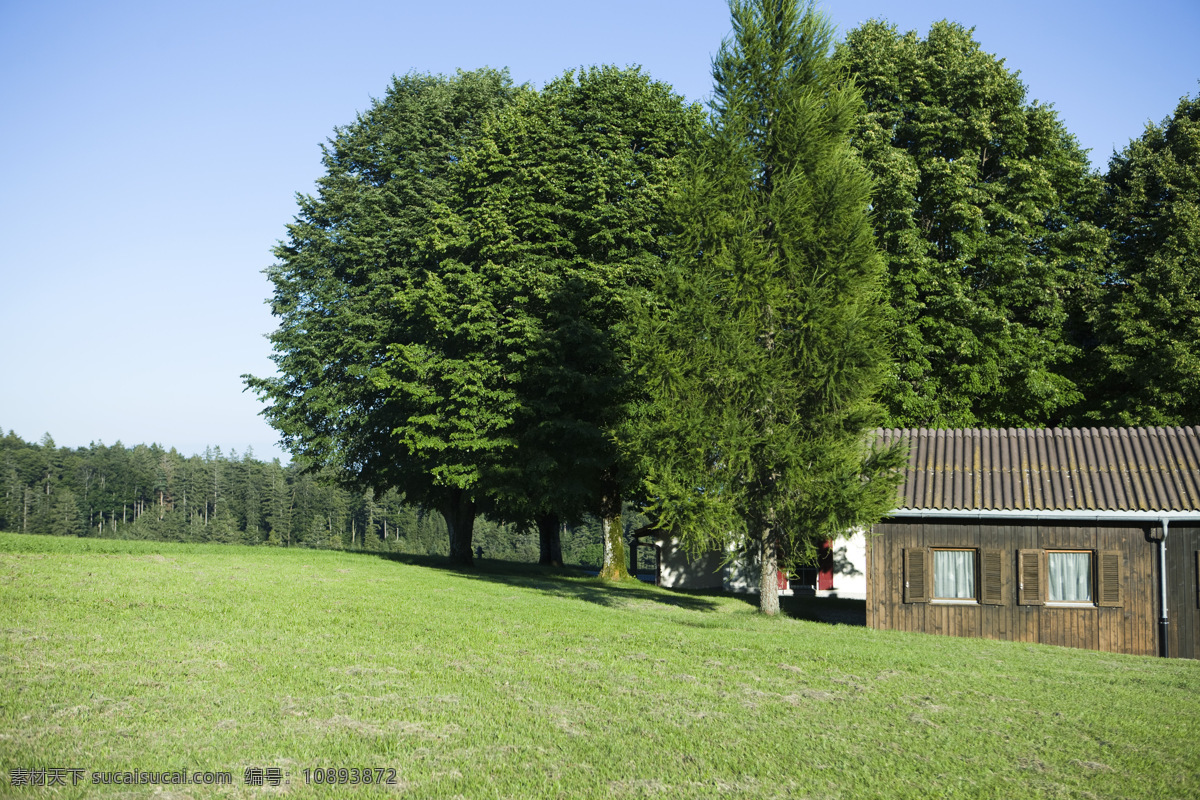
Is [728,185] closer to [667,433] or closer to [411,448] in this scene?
[667,433]

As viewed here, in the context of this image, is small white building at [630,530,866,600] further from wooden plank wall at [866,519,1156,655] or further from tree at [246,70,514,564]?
wooden plank wall at [866,519,1156,655]

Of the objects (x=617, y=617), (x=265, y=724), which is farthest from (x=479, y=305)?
(x=265, y=724)

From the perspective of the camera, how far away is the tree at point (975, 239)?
96.0 feet

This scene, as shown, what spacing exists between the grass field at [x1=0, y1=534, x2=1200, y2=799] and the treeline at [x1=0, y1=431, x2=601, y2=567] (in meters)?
97.5

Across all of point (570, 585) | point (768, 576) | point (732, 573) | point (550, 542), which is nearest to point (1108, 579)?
point (768, 576)

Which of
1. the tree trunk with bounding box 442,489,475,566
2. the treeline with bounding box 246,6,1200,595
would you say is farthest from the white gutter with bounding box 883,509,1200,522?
the tree trunk with bounding box 442,489,475,566

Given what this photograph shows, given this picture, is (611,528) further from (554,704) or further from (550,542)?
(554,704)

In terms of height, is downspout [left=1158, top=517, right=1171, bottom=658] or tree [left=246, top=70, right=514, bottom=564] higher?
tree [left=246, top=70, right=514, bottom=564]

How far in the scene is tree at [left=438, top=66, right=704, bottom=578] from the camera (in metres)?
28.5

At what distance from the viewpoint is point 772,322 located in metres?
20.3

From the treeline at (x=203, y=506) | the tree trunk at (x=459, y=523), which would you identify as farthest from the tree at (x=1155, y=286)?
the treeline at (x=203, y=506)

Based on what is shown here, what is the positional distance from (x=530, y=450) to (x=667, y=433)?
10.1 meters

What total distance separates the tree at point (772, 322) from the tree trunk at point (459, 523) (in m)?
17.2

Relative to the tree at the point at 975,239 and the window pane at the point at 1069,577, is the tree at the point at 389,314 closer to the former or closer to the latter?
the tree at the point at 975,239
